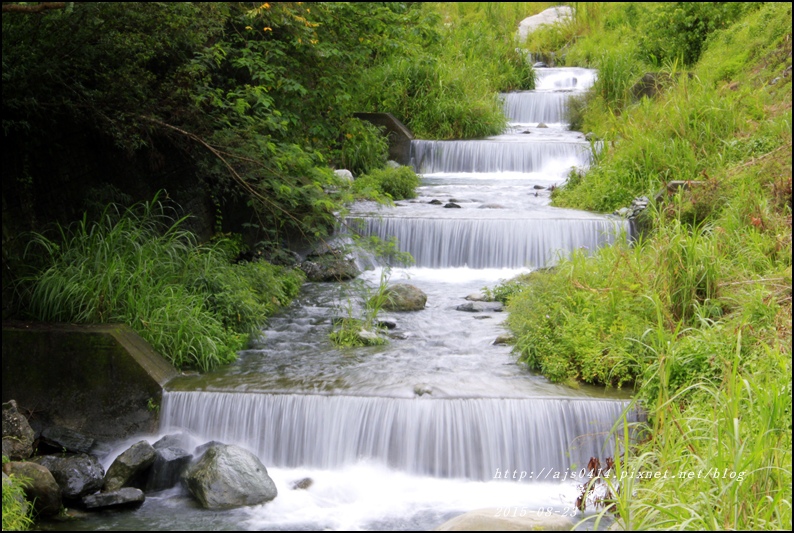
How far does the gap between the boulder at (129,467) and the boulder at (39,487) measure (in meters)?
0.44

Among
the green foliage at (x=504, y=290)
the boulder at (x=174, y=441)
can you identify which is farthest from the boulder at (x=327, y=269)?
the boulder at (x=174, y=441)

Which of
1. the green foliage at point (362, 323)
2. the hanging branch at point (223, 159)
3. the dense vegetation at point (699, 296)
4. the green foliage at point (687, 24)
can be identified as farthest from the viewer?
the green foliage at point (687, 24)

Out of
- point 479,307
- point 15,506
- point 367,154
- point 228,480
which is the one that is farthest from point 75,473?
point 367,154

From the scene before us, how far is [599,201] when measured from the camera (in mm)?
12281

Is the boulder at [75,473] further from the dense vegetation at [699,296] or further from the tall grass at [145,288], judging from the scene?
the dense vegetation at [699,296]

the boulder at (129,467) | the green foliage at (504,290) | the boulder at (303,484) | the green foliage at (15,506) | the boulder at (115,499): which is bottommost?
the boulder at (303,484)

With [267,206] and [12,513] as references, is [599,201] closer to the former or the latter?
[267,206]

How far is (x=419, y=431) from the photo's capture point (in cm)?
645

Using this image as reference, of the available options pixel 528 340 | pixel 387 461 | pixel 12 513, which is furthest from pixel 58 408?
pixel 528 340

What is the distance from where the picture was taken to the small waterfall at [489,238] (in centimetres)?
1120

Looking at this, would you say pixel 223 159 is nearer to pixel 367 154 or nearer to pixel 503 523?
pixel 503 523

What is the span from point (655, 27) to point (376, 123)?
6.37 metres

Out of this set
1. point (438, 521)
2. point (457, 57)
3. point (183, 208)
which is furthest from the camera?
point (457, 57)

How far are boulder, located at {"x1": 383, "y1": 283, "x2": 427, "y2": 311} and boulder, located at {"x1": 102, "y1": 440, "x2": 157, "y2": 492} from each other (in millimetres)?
3827
